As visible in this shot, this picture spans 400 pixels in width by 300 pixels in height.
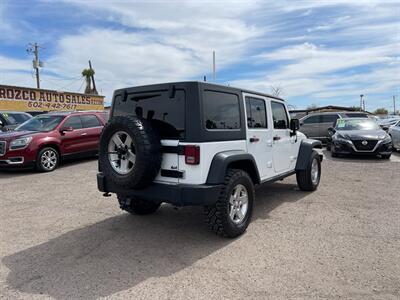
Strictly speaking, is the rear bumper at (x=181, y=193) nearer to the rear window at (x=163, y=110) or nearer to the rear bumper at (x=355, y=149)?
the rear window at (x=163, y=110)

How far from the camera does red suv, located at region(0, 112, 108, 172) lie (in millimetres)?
8977

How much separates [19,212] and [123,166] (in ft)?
8.70

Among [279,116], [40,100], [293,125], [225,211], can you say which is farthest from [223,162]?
[40,100]

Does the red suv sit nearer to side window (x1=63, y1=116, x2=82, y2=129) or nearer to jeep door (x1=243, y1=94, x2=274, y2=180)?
side window (x1=63, y1=116, x2=82, y2=129)

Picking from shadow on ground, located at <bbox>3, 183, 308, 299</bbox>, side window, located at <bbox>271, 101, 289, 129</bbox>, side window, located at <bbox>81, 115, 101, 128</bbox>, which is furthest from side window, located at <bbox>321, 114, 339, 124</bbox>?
shadow on ground, located at <bbox>3, 183, 308, 299</bbox>

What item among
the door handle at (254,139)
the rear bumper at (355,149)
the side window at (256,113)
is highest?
the side window at (256,113)

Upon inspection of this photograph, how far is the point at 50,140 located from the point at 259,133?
688cm

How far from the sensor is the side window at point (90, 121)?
1084cm

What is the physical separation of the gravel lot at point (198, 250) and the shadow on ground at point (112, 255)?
12 mm

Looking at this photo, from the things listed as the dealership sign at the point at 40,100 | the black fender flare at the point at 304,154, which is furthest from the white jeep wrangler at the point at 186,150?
the dealership sign at the point at 40,100

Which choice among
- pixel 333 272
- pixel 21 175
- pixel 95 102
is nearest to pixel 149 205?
pixel 333 272

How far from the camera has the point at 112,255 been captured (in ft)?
12.7

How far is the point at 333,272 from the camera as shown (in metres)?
3.35

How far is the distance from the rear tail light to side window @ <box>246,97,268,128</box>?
125cm
